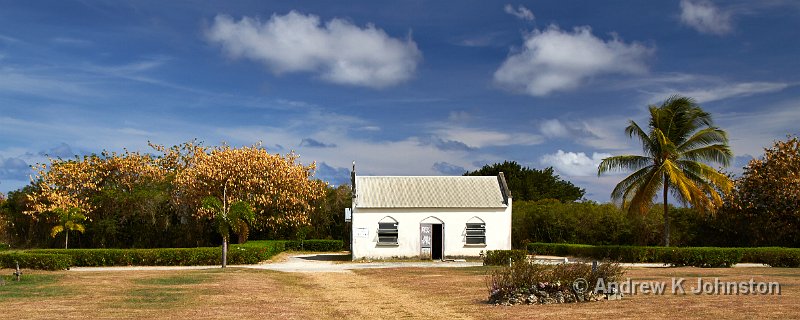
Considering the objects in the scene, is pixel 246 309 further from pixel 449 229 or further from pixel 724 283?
pixel 449 229

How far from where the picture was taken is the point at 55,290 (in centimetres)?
1947

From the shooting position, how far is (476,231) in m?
35.1

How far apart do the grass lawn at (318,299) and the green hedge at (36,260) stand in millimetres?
3185

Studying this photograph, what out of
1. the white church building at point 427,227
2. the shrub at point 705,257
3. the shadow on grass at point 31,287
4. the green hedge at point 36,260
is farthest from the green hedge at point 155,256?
the shrub at point 705,257

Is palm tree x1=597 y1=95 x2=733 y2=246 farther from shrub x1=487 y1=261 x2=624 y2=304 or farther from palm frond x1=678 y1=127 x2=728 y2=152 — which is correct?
shrub x1=487 y1=261 x2=624 y2=304

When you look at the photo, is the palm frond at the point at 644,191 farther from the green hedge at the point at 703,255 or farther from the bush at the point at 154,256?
the bush at the point at 154,256

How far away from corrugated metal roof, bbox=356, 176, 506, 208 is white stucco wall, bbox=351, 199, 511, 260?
34 centimetres

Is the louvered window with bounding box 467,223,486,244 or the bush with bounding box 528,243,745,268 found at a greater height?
the louvered window with bounding box 467,223,486,244

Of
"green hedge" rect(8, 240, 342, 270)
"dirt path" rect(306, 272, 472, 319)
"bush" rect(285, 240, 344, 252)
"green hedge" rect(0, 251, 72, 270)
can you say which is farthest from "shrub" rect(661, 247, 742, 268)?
"green hedge" rect(0, 251, 72, 270)

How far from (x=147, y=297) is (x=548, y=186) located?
4722 centimetres

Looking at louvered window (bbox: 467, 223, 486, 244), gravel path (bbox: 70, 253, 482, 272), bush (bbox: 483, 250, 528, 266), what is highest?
louvered window (bbox: 467, 223, 486, 244)

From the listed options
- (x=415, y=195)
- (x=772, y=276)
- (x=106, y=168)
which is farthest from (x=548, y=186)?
(x=772, y=276)

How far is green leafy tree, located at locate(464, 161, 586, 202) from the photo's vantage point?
193 feet

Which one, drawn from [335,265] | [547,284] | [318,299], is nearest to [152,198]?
[335,265]
